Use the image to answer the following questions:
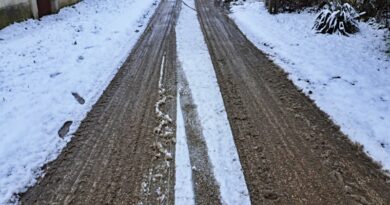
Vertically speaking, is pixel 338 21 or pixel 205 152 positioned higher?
pixel 338 21

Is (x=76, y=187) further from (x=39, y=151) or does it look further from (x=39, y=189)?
(x=39, y=151)

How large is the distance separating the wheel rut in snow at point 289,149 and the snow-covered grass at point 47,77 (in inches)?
109

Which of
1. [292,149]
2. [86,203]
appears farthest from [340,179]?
[86,203]

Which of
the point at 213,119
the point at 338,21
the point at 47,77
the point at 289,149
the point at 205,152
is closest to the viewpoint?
the point at 205,152

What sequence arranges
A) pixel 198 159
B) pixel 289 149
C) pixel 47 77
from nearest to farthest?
pixel 198 159 → pixel 289 149 → pixel 47 77

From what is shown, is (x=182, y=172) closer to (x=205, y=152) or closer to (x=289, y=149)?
(x=205, y=152)

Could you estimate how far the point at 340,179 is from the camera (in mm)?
4348

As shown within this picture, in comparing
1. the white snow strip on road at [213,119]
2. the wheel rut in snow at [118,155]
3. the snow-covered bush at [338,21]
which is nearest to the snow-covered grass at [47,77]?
the wheel rut in snow at [118,155]

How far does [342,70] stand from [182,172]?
5344 millimetres

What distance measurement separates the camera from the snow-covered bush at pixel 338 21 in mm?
11281

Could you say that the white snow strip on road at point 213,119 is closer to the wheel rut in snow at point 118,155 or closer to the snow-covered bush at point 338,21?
the wheel rut in snow at point 118,155

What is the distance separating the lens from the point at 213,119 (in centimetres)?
587

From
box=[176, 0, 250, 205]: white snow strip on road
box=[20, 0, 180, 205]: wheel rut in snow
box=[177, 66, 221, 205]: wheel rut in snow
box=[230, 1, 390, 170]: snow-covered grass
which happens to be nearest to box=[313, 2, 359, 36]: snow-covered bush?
box=[230, 1, 390, 170]: snow-covered grass

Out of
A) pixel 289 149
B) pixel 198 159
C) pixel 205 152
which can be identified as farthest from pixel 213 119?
pixel 289 149
